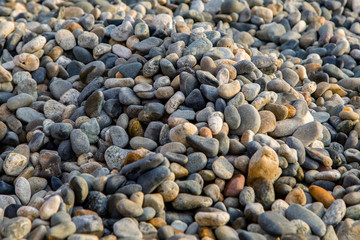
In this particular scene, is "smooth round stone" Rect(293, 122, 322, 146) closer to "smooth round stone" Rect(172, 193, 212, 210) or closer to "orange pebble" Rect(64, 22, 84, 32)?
"smooth round stone" Rect(172, 193, 212, 210)

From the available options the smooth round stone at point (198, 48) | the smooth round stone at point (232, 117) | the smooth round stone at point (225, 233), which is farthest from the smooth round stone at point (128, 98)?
the smooth round stone at point (225, 233)

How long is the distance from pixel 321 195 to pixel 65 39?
86.9 inches

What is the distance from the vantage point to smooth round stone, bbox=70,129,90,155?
2.38 metres

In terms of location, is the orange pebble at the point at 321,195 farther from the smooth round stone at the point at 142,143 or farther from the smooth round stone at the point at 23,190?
the smooth round stone at the point at 23,190

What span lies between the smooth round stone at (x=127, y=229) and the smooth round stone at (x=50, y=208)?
28cm

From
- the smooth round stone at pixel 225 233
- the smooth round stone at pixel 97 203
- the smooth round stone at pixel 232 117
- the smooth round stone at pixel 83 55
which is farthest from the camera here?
the smooth round stone at pixel 83 55

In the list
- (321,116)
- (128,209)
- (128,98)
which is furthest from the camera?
(321,116)

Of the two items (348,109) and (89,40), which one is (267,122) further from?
(89,40)

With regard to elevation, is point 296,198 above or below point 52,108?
above

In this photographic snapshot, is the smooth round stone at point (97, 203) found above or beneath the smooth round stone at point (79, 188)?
beneath

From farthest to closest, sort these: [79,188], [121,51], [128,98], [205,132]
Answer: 1. [121,51]
2. [128,98]
3. [205,132]
4. [79,188]

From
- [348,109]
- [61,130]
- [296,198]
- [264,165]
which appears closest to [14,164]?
[61,130]

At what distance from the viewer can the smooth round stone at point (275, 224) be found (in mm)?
1741

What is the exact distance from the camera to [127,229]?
1.68 meters
